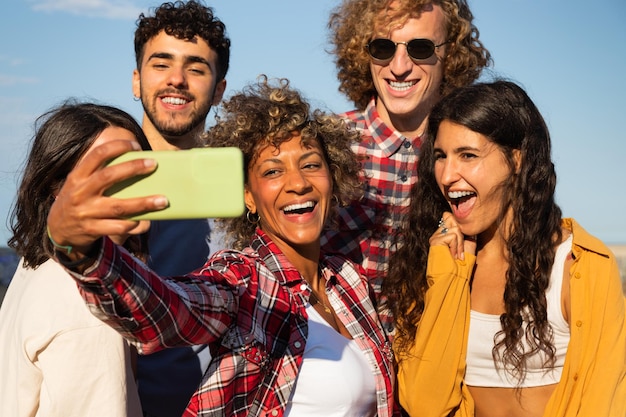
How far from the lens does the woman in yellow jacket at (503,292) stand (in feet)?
11.8

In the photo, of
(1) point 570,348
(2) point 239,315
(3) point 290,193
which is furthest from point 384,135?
(2) point 239,315

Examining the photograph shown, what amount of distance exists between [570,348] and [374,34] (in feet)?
8.88

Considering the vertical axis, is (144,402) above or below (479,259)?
below

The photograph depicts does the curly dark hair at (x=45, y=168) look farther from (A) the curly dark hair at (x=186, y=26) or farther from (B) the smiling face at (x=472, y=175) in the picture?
(A) the curly dark hair at (x=186, y=26)

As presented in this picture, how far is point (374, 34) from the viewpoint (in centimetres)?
525

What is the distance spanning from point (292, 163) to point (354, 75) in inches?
77.8

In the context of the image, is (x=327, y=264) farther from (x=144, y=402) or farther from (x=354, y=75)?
(x=354, y=75)

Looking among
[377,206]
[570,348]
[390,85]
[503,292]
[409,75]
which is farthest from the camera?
[390,85]

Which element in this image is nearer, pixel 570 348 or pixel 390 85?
pixel 570 348

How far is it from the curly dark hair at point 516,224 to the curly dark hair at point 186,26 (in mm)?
2120

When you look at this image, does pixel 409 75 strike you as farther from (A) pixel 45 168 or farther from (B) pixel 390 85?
(A) pixel 45 168

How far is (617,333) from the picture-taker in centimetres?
359

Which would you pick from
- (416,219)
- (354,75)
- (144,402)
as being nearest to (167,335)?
(144,402)

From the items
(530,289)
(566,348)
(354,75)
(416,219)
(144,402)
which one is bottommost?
(144,402)
